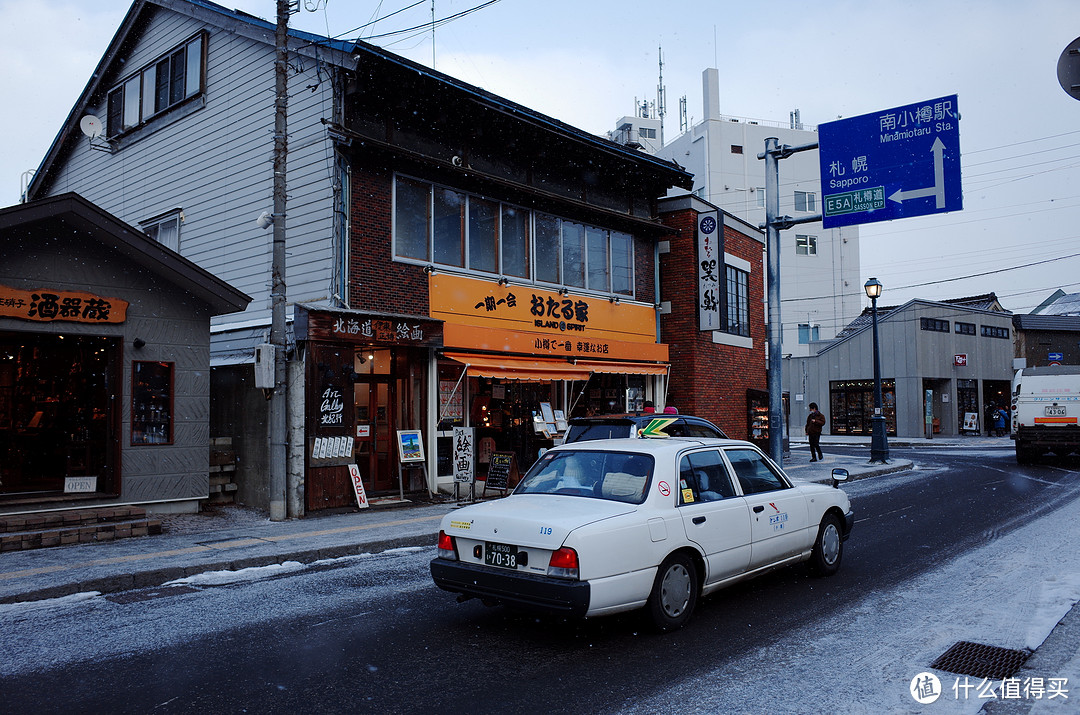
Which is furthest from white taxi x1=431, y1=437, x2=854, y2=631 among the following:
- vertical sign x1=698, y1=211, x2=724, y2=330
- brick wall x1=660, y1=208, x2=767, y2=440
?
brick wall x1=660, y1=208, x2=767, y2=440

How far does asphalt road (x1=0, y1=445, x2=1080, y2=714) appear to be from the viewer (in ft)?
15.1

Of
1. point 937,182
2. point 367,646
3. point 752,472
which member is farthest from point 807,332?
point 367,646

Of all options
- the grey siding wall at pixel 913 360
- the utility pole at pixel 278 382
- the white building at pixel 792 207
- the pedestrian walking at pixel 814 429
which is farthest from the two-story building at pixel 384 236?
the white building at pixel 792 207

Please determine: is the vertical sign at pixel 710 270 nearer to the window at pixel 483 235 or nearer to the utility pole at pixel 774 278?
the utility pole at pixel 774 278

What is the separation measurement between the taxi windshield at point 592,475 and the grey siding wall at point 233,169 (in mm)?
7929

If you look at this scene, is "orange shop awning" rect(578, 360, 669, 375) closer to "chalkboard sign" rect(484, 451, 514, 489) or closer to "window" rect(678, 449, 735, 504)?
"chalkboard sign" rect(484, 451, 514, 489)

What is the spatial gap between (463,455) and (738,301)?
11975mm

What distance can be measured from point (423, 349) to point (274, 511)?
14.3 feet

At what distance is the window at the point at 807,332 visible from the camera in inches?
2140

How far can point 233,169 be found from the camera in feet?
52.5

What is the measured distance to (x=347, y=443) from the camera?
42.4ft

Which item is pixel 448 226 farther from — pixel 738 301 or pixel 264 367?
pixel 738 301

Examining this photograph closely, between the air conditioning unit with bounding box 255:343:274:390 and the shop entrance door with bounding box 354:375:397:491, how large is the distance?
232cm

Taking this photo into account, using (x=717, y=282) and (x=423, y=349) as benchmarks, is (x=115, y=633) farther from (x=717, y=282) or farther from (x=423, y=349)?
(x=717, y=282)
